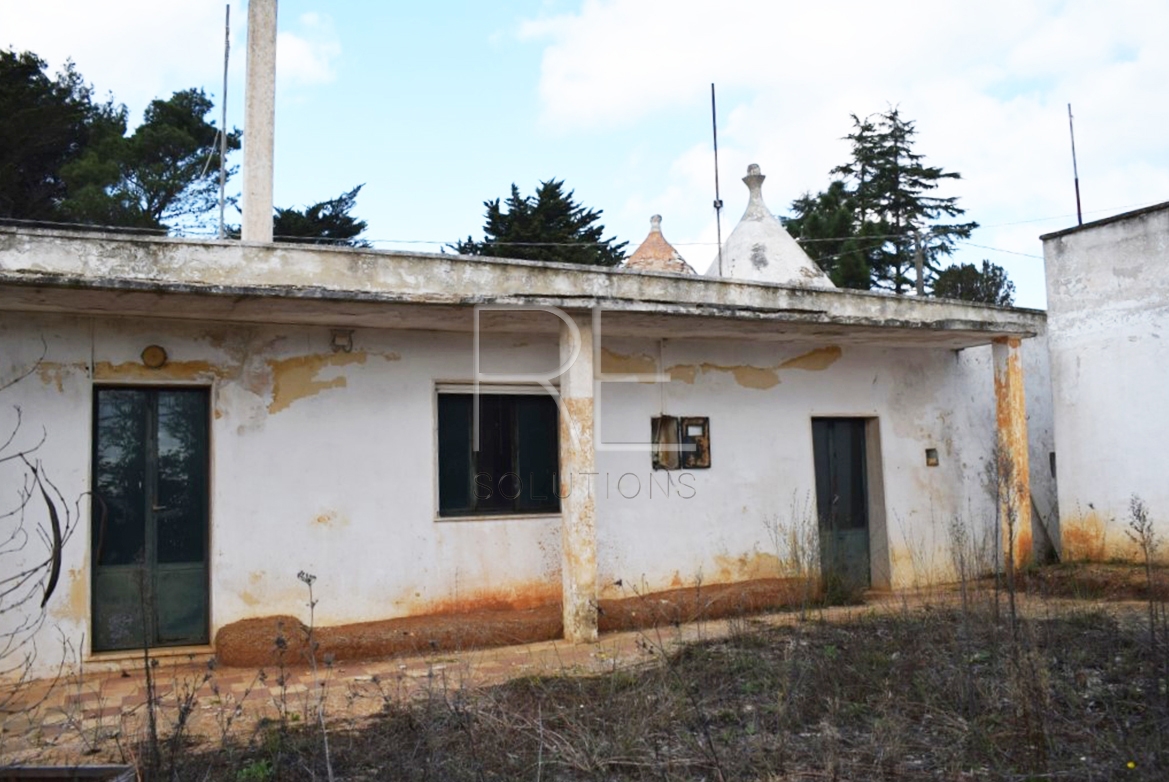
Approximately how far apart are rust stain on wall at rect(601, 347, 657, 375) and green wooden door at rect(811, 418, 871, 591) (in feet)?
6.80

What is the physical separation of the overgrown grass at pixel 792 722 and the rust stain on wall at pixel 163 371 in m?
3.05

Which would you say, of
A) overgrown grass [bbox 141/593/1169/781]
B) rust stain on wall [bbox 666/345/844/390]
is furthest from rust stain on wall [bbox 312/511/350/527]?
rust stain on wall [bbox 666/345/844/390]

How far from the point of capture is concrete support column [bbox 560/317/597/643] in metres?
A: 7.99

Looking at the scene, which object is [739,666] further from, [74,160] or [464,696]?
[74,160]

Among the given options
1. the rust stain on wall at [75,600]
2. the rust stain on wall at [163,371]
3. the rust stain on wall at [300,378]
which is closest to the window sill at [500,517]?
the rust stain on wall at [300,378]

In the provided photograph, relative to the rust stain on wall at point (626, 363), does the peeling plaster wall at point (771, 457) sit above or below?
below

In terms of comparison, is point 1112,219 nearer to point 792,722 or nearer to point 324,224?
point 792,722

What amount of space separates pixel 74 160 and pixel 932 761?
80.7 ft

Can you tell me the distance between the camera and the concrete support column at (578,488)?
26.2 feet

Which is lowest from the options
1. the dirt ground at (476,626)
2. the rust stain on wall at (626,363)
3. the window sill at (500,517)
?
the dirt ground at (476,626)

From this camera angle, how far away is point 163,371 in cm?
764

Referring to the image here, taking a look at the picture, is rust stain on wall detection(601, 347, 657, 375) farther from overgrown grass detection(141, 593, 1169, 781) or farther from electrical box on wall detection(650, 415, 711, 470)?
overgrown grass detection(141, 593, 1169, 781)

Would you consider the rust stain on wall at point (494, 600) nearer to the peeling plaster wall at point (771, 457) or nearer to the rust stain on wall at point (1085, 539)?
the peeling plaster wall at point (771, 457)

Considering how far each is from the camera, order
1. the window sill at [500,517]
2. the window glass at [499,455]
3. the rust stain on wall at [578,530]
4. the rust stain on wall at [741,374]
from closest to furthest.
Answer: the rust stain on wall at [578,530]
the window sill at [500,517]
the window glass at [499,455]
the rust stain on wall at [741,374]
